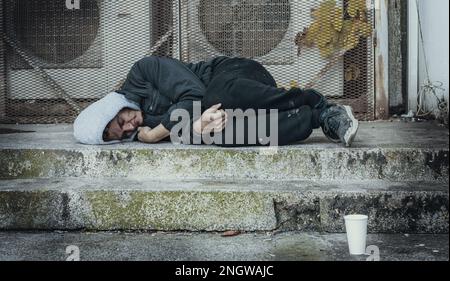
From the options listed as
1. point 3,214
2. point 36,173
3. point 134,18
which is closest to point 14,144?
point 36,173

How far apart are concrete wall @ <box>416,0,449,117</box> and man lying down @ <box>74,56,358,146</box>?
45.9 inches

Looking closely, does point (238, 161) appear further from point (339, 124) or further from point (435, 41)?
point (435, 41)

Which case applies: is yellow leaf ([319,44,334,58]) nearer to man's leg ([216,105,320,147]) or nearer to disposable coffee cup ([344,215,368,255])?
man's leg ([216,105,320,147])

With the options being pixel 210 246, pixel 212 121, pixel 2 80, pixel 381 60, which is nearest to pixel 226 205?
pixel 210 246

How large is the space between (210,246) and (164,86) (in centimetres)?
136

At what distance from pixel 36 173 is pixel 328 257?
2134 millimetres

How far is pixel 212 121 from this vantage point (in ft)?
16.0

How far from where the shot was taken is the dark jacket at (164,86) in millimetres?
5141

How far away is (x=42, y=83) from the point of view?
659cm

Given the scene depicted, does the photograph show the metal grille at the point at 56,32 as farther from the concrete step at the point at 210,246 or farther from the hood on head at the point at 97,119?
the concrete step at the point at 210,246

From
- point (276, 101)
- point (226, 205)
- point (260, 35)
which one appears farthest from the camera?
point (260, 35)

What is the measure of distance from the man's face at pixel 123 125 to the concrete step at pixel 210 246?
0.81 meters

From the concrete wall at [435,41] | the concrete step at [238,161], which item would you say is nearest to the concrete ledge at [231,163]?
the concrete step at [238,161]

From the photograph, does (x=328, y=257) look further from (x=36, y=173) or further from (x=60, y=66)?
(x=60, y=66)
